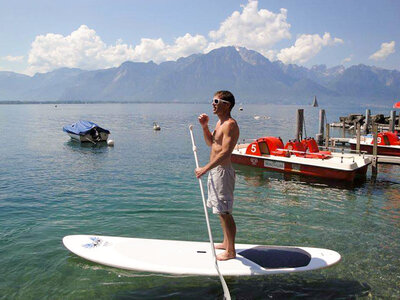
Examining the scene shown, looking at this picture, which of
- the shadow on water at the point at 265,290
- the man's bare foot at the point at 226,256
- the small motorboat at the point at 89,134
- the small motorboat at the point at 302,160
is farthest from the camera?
the small motorboat at the point at 89,134

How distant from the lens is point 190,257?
657cm

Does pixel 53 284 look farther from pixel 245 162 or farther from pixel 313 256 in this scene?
pixel 245 162

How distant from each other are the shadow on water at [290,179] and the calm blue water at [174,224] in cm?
10

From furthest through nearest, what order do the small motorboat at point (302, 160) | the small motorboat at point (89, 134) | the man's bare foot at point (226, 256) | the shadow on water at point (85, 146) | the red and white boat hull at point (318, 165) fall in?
the small motorboat at point (89, 134)
the shadow on water at point (85, 146)
the small motorboat at point (302, 160)
the red and white boat hull at point (318, 165)
the man's bare foot at point (226, 256)

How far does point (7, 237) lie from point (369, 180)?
16.5 metres


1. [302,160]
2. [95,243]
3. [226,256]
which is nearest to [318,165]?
[302,160]

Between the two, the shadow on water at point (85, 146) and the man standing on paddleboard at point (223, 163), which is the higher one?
the man standing on paddleboard at point (223, 163)

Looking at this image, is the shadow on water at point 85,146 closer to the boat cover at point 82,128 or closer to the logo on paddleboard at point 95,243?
the boat cover at point 82,128

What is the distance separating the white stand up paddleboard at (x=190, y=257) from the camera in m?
6.13

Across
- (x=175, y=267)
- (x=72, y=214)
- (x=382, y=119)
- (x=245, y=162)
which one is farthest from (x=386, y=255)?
(x=382, y=119)

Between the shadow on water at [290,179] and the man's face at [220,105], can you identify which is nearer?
the man's face at [220,105]

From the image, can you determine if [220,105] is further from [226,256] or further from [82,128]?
[82,128]

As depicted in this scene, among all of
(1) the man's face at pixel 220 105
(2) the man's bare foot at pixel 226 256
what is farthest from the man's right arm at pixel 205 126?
(2) the man's bare foot at pixel 226 256

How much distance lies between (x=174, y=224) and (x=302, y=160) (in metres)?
9.59
